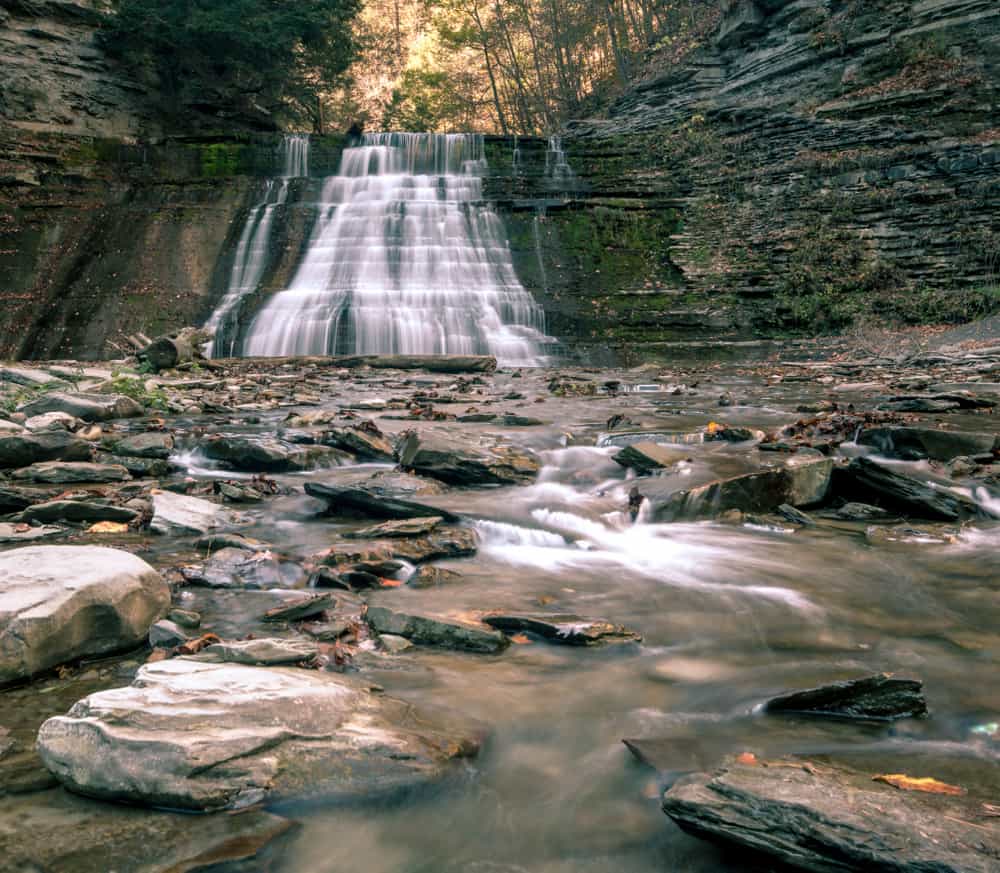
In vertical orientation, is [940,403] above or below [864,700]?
above

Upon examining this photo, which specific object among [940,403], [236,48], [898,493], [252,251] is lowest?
[898,493]

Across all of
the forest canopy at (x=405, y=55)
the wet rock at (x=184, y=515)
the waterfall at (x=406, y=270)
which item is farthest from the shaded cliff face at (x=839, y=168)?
the wet rock at (x=184, y=515)

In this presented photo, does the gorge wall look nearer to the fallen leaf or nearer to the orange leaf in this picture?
the fallen leaf

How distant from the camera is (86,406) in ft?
23.5

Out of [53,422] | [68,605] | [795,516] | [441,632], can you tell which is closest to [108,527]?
[68,605]

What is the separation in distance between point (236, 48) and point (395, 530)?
27276 mm

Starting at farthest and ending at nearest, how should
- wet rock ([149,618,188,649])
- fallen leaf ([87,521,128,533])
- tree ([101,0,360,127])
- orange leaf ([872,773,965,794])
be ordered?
tree ([101,0,360,127]) → fallen leaf ([87,521,128,533]) → wet rock ([149,618,188,649]) → orange leaf ([872,773,965,794])

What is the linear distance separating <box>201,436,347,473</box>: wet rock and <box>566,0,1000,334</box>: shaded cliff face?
45.3 ft

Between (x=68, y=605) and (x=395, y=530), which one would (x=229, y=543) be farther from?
(x=68, y=605)

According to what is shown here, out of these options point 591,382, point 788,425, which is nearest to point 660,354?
point 591,382

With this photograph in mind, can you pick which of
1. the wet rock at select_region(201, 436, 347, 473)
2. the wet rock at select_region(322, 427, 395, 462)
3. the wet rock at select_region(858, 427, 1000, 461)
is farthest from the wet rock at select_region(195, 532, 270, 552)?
the wet rock at select_region(858, 427, 1000, 461)

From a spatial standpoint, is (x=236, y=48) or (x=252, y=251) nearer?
(x=252, y=251)

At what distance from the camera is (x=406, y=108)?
130 feet

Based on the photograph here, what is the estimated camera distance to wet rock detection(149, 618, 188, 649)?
8.02 ft
